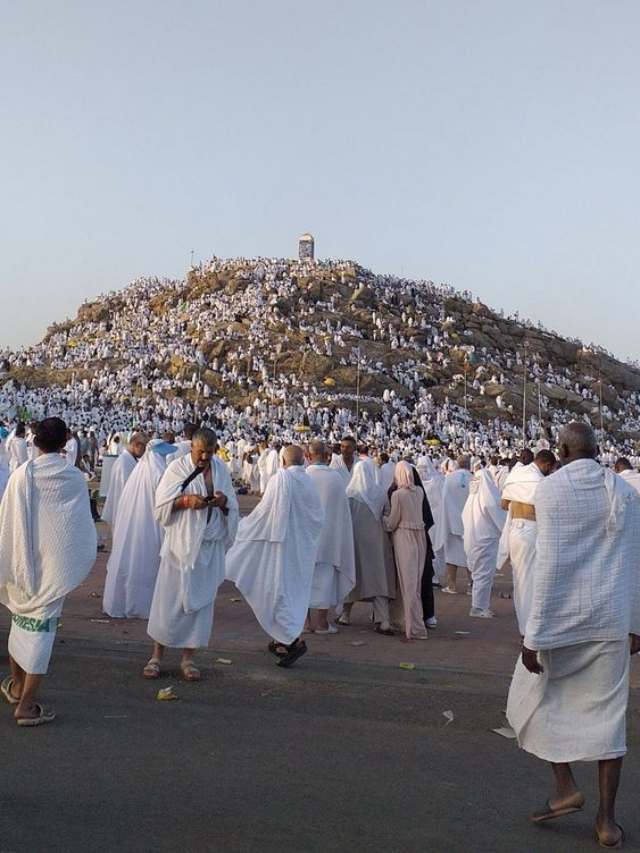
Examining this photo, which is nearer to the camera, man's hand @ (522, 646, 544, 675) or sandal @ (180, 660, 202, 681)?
man's hand @ (522, 646, 544, 675)

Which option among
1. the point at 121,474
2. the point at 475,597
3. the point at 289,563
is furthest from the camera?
the point at 121,474

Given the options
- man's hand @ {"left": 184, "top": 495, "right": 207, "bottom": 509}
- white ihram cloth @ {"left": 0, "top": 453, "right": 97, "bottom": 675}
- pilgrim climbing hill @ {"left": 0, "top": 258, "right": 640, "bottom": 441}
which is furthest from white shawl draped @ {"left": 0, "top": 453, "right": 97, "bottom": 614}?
pilgrim climbing hill @ {"left": 0, "top": 258, "right": 640, "bottom": 441}

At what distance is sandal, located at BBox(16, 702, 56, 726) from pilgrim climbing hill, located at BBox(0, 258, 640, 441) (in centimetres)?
5437

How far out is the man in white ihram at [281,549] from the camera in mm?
7699

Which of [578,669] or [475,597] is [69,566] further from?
[475,597]

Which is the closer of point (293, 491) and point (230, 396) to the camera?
point (293, 491)

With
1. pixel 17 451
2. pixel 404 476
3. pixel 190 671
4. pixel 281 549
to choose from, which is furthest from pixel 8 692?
pixel 17 451

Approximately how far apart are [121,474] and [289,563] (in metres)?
4.15

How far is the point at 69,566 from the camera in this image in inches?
225

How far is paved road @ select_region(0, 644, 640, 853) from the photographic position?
4.04m

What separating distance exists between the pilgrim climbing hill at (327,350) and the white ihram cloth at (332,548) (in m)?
50.8

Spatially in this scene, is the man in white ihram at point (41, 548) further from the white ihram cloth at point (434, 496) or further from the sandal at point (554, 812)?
the white ihram cloth at point (434, 496)

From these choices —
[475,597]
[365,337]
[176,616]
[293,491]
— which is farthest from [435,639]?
[365,337]

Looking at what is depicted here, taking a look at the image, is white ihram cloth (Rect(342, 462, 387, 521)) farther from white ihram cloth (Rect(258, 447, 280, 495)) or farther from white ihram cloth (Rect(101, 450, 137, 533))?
white ihram cloth (Rect(258, 447, 280, 495))
